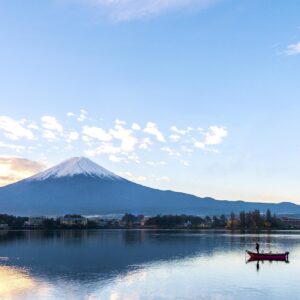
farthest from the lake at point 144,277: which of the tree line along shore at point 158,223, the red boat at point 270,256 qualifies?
the tree line along shore at point 158,223

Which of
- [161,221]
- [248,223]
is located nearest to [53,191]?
[161,221]

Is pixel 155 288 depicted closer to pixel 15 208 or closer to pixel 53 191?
pixel 15 208

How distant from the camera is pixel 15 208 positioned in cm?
14062

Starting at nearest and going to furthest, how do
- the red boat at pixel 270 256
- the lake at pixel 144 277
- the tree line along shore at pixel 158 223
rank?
the lake at pixel 144 277 < the red boat at pixel 270 256 < the tree line along shore at pixel 158 223

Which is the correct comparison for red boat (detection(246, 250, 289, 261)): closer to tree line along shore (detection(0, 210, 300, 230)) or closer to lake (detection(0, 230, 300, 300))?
lake (detection(0, 230, 300, 300))

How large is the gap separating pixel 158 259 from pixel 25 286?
340 inches

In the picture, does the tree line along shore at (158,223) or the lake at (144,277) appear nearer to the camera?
the lake at (144,277)

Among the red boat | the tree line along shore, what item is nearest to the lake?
the red boat

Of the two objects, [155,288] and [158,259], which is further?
[158,259]

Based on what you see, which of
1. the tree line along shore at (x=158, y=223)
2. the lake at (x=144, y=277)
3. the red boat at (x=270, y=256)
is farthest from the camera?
the tree line along shore at (x=158, y=223)

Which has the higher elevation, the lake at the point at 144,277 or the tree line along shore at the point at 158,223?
the tree line along shore at the point at 158,223

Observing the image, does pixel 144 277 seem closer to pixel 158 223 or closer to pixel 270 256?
pixel 270 256

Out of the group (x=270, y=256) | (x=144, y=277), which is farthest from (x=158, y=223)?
(x=144, y=277)

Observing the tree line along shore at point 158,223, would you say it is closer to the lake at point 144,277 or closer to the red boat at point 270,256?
the red boat at point 270,256
